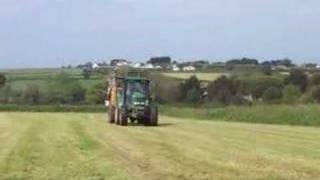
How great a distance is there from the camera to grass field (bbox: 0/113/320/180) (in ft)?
57.0

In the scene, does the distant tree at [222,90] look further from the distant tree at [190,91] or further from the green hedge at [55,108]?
the green hedge at [55,108]

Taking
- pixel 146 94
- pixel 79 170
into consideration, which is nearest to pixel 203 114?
pixel 146 94

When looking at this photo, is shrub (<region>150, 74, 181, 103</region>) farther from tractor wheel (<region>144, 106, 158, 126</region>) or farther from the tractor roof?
tractor wheel (<region>144, 106, 158, 126</region>)

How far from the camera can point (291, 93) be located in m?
77.1

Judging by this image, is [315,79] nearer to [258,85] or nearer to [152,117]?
[258,85]

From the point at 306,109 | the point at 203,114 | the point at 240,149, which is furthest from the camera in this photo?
the point at 203,114

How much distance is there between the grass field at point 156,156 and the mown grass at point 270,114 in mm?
17369

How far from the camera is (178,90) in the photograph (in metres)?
86.5

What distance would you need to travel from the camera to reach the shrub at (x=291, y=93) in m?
74.3

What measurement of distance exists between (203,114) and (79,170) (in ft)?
144

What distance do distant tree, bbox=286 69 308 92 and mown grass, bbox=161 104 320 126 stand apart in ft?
74.0

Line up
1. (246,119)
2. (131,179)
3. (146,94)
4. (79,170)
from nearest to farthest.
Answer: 1. (131,179)
2. (79,170)
3. (146,94)
4. (246,119)

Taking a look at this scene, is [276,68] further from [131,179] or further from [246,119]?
[131,179]

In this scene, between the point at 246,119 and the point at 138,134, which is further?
the point at 246,119
